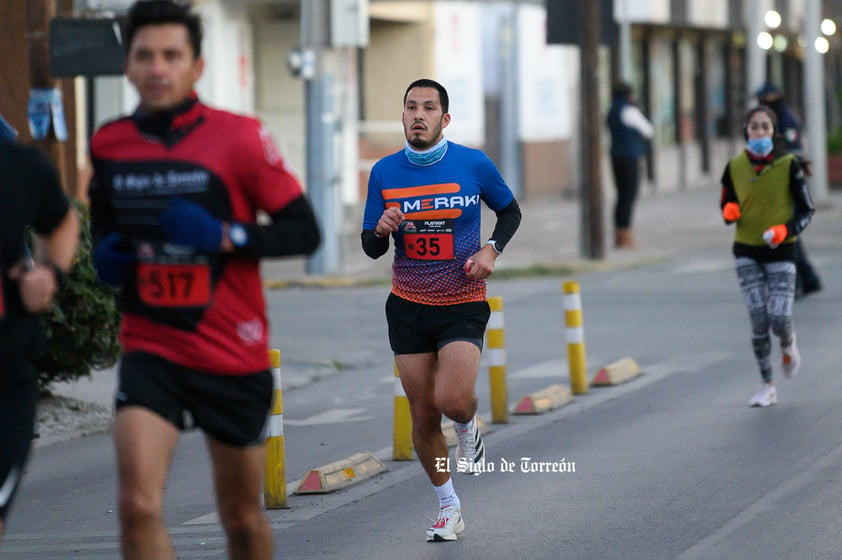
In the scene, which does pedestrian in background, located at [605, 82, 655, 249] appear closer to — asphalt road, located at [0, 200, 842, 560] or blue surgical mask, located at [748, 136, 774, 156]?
asphalt road, located at [0, 200, 842, 560]

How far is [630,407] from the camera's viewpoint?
11258 mm

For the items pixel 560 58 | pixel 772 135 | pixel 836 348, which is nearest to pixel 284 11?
pixel 560 58

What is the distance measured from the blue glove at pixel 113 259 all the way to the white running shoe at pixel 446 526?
2.58 meters

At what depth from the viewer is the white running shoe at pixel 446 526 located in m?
7.34

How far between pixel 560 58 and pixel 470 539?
2917 centimetres

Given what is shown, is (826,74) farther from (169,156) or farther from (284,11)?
(169,156)

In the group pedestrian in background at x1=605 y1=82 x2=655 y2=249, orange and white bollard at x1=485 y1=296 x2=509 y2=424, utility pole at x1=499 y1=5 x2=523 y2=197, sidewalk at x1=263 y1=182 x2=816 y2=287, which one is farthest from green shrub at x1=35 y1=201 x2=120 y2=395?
utility pole at x1=499 y1=5 x2=523 y2=197

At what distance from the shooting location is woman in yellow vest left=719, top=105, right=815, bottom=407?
34.9 feet

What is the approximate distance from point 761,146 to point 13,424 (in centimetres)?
678

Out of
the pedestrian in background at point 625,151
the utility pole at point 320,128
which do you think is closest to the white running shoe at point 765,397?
the utility pole at point 320,128

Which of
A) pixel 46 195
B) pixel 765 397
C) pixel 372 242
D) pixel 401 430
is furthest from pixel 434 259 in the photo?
pixel 765 397

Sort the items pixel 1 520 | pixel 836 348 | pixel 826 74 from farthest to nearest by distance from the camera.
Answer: pixel 826 74, pixel 836 348, pixel 1 520

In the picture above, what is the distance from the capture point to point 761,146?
10633 mm

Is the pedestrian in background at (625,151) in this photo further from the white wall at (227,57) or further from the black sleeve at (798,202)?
the black sleeve at (798,202)
